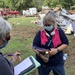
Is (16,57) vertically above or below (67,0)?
above

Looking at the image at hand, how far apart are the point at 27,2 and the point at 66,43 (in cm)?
5498

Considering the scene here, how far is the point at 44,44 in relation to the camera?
4.16 metres

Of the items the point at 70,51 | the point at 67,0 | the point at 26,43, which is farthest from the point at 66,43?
the point at 67,0

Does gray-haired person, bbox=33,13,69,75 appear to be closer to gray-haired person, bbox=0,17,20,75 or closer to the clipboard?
the clipboard

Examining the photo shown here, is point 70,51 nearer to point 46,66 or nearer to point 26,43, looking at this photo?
point 26,43

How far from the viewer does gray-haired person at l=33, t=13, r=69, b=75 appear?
13.4 ft

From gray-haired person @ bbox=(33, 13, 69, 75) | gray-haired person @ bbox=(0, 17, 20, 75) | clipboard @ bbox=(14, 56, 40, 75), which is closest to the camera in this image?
gray-haired person @ bbox=(0, 17, 20, 75)

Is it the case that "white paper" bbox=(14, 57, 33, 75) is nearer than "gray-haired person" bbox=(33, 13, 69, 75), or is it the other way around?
"white paper" bbox=(14, 57, 33, 75)

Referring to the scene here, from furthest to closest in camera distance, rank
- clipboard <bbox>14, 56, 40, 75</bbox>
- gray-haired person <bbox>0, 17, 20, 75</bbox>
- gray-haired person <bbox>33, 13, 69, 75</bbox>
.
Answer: gray-haired person <bbox>33, 13, 69, 75</bbox>
clipboard <bbox>14, 56, 40, 75</bbox>
gray-haired person <bbox>0, 17, 20, 75</bbox>

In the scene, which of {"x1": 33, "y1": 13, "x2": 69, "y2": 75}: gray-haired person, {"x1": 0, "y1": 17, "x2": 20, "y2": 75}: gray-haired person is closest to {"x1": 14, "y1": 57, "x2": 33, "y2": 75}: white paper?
{"x1": 0, "y1": 17, "x2": 20, "y2": 75}: gray-haired person

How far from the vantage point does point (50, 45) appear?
4.17 meters

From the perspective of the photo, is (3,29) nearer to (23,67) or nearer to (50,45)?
(23,67)

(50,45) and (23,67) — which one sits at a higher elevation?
(23,67)

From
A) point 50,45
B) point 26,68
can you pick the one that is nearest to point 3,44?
point 26,68
